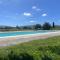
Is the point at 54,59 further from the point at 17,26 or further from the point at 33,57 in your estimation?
the point at 17,26

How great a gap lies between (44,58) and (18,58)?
1.75m

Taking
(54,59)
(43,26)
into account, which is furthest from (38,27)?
(54,59)

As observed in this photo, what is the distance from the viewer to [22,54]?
9.57m

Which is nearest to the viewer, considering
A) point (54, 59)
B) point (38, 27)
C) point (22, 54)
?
point (22, 54)

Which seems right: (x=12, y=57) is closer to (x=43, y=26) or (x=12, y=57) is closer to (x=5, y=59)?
(x=5, y=59)

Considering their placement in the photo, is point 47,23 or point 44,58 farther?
point 47,23

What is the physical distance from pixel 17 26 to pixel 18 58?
5842 inches

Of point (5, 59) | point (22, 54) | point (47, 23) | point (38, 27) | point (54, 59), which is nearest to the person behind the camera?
point (5, 59)

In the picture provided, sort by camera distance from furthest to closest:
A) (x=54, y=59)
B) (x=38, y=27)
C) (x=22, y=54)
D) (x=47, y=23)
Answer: (x=38, y=27) → (x=47, y=23) → (x=54, y=59) → (x=22, y=54)

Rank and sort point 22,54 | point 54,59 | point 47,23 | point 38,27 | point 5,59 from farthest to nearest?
point 38,27, point 47,23, point 54,59, point 22,54, point 5,59

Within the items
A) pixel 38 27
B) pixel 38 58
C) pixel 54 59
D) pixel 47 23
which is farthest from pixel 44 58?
pixel 38 27

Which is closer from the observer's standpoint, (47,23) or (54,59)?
(54,59)

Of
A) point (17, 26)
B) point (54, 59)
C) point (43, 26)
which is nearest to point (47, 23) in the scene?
point (43, 26)

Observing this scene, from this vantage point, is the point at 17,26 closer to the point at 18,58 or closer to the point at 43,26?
the point at 43,26
